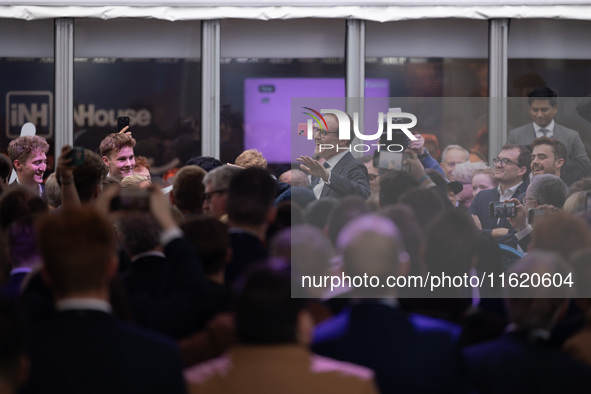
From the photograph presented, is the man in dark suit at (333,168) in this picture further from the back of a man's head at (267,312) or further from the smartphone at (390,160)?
the back of a man's head at (267,312)

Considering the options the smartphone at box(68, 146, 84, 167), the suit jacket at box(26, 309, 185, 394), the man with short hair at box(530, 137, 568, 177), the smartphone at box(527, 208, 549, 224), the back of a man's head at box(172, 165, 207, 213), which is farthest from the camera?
the man with short hair at box(530, 137, 568, 177)

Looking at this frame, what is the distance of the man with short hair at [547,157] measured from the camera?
6.12 meters

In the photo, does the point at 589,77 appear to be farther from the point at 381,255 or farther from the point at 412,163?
the point at 381,255

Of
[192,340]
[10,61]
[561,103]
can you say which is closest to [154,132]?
[10,61]

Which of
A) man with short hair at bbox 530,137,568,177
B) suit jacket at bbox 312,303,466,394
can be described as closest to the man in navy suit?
suit jacket at bbox 312,303,466,394

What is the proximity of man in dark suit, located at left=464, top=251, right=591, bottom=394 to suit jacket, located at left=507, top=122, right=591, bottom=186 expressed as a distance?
10.3ft

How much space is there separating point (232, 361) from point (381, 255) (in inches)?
30.1

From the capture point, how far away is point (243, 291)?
266 centimetres

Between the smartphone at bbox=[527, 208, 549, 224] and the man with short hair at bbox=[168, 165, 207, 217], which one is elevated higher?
the man with short hair at bbox=[168, 165, 207, 217]

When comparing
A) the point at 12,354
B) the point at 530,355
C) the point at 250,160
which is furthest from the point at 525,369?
the point at 250,160

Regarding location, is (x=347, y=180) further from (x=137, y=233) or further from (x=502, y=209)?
(x=137, y=233)

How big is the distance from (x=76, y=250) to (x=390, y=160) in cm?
310

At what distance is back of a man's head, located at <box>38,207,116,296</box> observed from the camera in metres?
2.65

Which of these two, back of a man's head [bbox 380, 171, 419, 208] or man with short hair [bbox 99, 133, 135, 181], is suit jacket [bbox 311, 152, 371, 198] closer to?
back of a man's head [bbox 380, 171, 419, 208]
